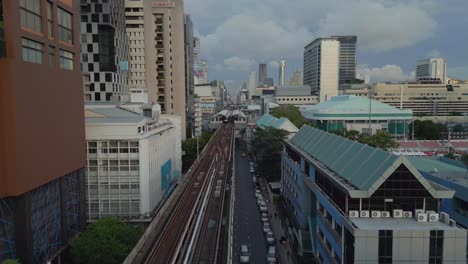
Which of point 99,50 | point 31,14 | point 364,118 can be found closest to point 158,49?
point 99,50

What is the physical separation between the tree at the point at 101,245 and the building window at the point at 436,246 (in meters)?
21.0

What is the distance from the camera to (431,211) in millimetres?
24016

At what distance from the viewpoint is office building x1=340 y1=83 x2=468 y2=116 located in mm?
167250

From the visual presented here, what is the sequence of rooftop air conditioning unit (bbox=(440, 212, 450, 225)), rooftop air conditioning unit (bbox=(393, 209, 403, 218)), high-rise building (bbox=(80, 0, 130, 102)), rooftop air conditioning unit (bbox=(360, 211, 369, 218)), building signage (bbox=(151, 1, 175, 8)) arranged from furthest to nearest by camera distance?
building signage (bbox=(151, 1, 175, 8))
high-rise building (bbox=(80, 0, 130, 102))
rooftop air conditioning unit (bbox=(360, 211, 369, 218))
rooftop air conditioning unit (bbox=(393, 209, 403, 218))
rooftop air conditioning unit (bbox=(440, 212, 450, 225))

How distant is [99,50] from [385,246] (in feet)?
208

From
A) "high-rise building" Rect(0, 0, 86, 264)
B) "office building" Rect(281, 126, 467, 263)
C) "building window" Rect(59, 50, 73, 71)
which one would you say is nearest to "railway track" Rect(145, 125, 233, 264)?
"high-rise building" Rect(0, 0, 86, 264)

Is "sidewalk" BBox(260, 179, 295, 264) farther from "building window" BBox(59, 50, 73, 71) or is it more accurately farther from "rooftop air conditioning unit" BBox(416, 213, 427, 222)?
"building window" BBox(59, 50, 73, 71)

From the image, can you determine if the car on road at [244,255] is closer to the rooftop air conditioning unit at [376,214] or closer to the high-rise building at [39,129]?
the rooftop air conditioning unit at [376,214]

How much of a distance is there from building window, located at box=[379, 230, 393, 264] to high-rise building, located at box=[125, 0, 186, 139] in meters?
78.3

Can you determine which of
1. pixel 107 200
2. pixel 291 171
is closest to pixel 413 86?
pixel 291 171

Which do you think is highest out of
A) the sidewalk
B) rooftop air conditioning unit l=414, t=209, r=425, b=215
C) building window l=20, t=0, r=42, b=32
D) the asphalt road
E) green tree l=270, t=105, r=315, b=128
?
building window l=20, t=0, r=42, b=32

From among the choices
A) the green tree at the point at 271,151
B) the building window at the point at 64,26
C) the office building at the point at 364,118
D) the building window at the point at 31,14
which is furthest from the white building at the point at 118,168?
the office building at the point at 364,118

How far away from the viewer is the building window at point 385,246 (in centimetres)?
2183

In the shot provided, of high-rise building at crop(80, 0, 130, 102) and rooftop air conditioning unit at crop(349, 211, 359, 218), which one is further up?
high-rise building at crop(80, 0, 130, 102)
